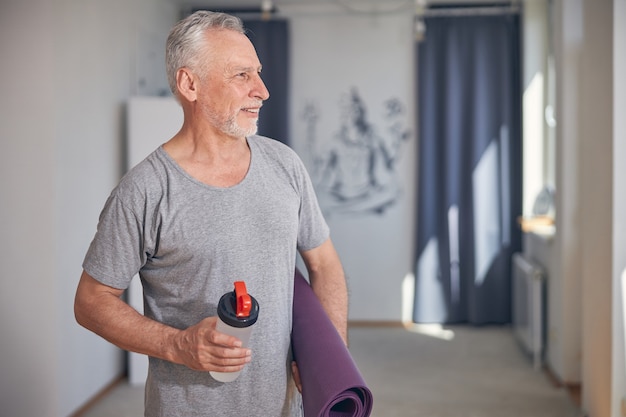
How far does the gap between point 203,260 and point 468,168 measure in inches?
198

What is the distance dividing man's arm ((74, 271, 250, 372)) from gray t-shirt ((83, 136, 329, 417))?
0.14 feet

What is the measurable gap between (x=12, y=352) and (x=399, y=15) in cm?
400

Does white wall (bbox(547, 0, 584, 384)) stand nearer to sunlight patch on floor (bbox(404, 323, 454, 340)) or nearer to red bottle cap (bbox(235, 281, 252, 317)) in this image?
sunlight patch on floor (bbox(404, 323, 454, 340))

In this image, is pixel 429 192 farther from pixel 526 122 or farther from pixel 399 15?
pixel 399 15

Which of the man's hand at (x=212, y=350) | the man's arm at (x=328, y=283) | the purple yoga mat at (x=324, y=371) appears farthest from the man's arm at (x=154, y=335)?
the man's arm at (x=328, y=283)

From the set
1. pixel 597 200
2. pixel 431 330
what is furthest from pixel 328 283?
pixel 431 330

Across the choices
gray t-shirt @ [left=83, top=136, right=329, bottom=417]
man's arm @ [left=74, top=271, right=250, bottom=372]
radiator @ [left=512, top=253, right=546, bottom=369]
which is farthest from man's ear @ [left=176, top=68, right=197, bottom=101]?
radiator @ [left=512, top=253, right=546, bottom=369]

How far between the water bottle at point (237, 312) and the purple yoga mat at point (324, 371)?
157 millimetres

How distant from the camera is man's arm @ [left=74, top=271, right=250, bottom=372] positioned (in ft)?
4.13

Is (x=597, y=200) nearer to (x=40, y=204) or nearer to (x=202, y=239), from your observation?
(x=40, y=204)

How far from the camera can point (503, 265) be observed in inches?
246

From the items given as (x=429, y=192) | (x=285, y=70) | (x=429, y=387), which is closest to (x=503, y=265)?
(x=429, y=192)

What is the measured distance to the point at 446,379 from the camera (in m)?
4.76

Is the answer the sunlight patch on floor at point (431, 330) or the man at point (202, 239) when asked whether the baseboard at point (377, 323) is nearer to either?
the sunlight patch on floor at point (431, 330)
